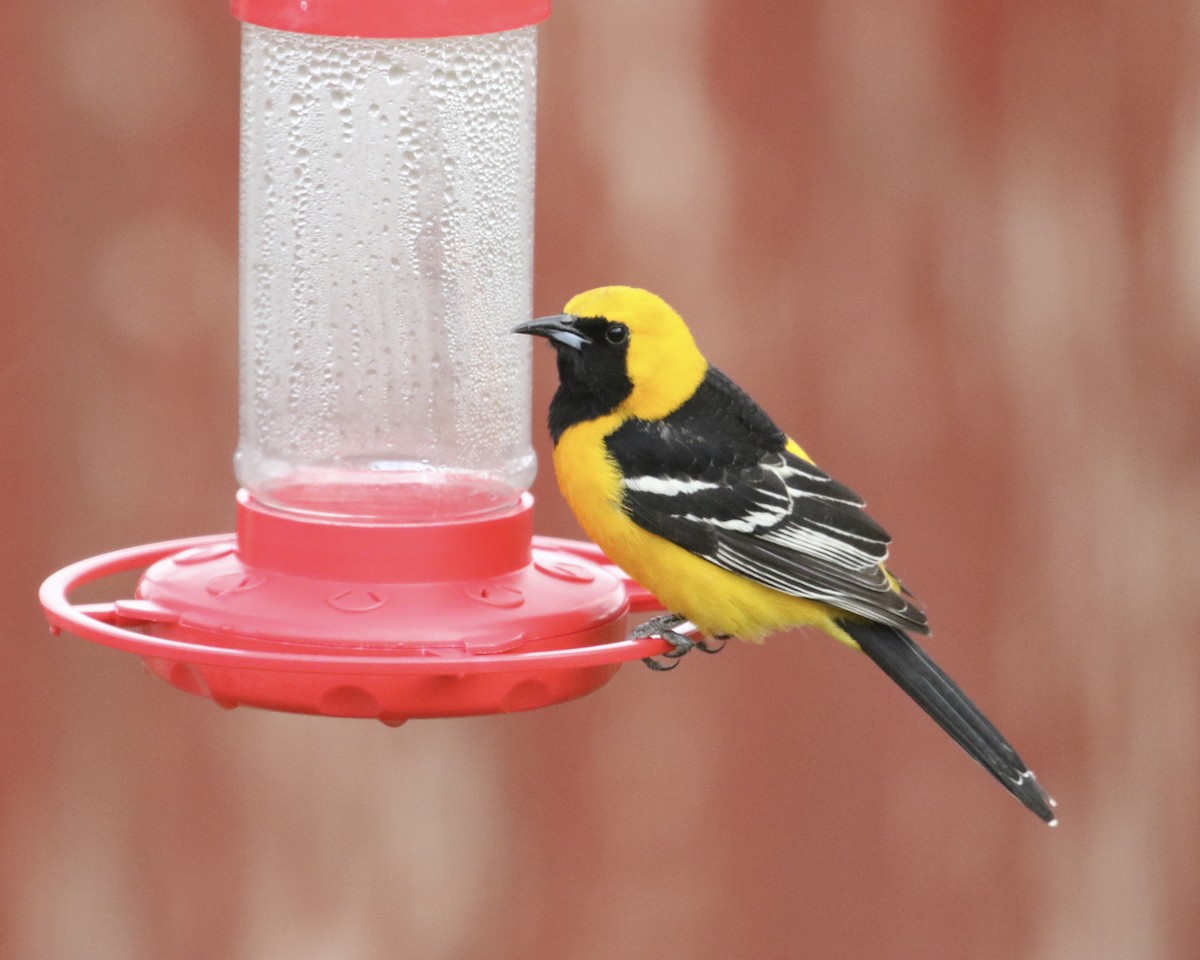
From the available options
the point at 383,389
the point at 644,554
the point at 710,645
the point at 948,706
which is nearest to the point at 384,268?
the point at 383,389

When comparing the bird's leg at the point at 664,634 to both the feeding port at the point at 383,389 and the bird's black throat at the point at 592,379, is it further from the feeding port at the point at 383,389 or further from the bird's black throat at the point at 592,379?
the bird's black throat at the point at 592,379

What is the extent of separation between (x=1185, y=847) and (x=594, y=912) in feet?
4.03

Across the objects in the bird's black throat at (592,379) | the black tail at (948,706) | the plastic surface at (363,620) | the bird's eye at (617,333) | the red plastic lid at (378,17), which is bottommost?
the black tail at (948,706)

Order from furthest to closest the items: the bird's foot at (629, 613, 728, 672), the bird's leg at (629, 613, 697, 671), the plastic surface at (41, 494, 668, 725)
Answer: the bird's foot at (629, 613, 728, 672)
the bird's leg at (629, 613, 697, 671)
the plastic surface at (41, 494, 668, 725)

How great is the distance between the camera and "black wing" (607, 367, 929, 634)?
346cm

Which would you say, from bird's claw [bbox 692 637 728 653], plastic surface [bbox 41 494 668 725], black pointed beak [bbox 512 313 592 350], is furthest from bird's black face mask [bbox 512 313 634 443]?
bird's claw [bbox 692 637 728 653]

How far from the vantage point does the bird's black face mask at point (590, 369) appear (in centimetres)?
347

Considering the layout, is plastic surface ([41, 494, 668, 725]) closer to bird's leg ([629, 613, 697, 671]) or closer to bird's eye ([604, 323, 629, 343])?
bird's leg ([629, 613, 697, 671])

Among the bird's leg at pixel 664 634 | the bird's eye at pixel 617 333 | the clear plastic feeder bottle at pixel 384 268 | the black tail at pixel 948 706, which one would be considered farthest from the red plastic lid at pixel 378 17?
the black tail at pixel 948 706

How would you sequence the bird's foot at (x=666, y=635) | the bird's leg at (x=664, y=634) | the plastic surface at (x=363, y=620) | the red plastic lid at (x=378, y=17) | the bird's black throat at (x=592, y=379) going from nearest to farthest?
1. the plastic surface at (x=363, y=620)
2. the red plastic lid at (x=378, y=17)
3. the bird's leg at (x=664, y=634)
4. the bird's foot at (x=666, y=635)
5. the bird's black throat at (x=592, y=379)

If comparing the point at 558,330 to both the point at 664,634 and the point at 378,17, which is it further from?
the point at 378,17

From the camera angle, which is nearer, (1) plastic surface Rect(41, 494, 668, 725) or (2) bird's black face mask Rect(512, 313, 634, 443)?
(1) plastic surface Rect(41, 494, 668, 725)

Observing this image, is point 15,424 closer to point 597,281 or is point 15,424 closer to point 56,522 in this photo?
point 56,522

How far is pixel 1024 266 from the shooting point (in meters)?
4.19
